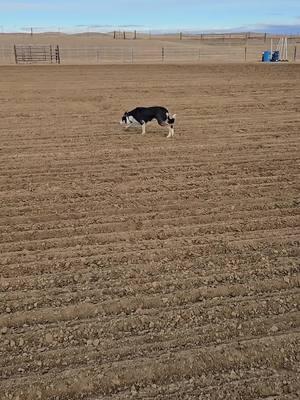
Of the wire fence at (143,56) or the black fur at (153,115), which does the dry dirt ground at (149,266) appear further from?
the wire fence at (143,56)

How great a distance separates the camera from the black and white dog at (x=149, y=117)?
10812 mm

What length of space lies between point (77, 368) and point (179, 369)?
850mm

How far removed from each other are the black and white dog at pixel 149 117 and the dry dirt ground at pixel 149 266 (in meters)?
0.39

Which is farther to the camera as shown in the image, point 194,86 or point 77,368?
point 194,86

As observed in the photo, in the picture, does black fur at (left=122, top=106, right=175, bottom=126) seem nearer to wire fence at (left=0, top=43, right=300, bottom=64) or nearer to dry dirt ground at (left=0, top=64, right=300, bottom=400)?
dry dirt ground at (left=0, top=64, right=300, bottom=400)

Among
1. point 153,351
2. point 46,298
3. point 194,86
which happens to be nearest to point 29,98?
point 194,86

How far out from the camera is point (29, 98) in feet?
55.9

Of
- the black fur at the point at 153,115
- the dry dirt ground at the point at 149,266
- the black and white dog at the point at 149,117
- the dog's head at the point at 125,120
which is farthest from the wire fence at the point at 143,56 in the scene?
the dry dirt ground at the point at 149,266

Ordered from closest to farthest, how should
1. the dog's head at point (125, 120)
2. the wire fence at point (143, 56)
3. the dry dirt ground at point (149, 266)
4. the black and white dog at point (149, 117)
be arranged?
1. the dry dirt ground at point (149, 266)
2. the black and white dog at point (149, 117)
3. the dog's head at point (125, 120)
4. the wire fence at point (143, 56)

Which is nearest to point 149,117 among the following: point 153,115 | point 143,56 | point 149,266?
point 153,115

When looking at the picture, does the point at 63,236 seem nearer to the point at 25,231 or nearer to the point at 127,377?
the point at 25,231

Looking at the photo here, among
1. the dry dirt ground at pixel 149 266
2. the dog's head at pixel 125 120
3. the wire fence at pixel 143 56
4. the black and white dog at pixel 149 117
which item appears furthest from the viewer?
the wire fence at pixel 143 56

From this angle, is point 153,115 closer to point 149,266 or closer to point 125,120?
point 125,120

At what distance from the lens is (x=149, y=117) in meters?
11.1
